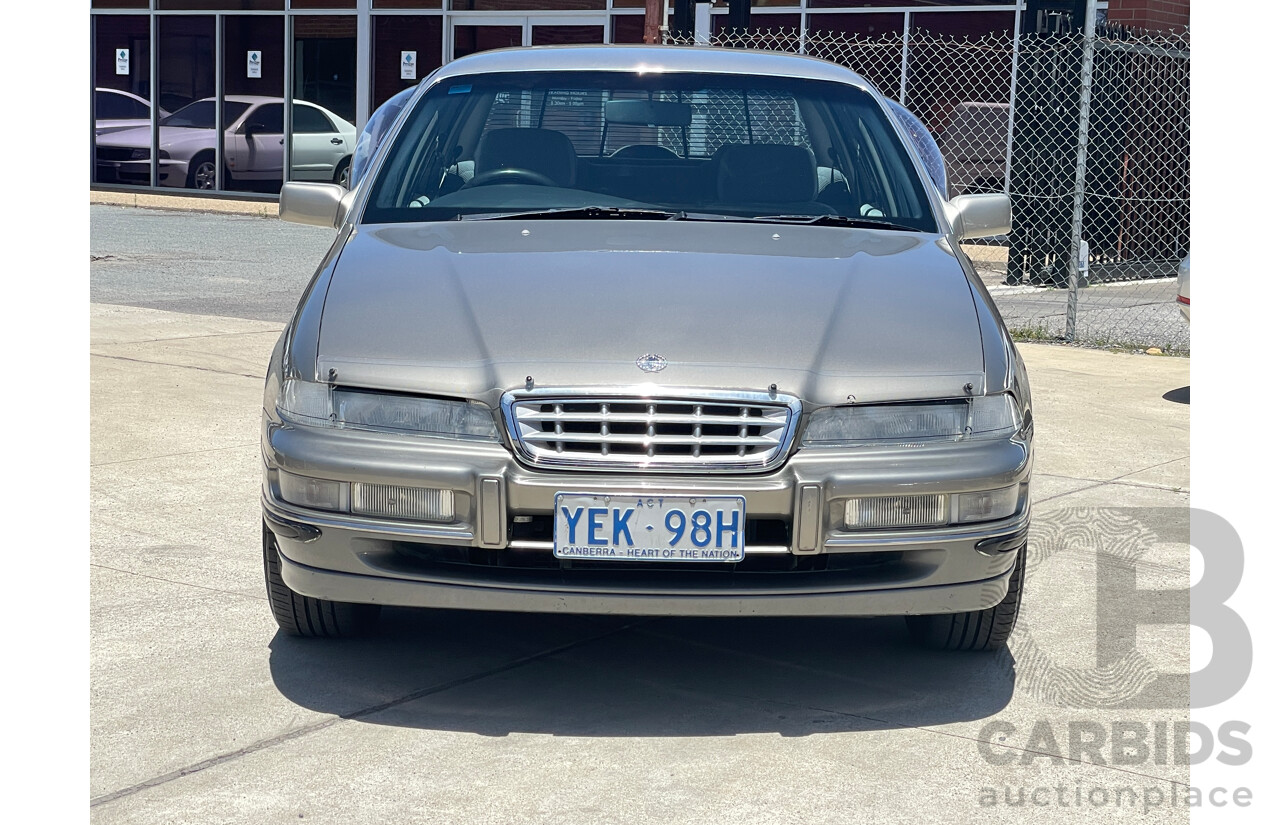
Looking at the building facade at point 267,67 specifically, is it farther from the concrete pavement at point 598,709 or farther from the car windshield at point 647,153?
the concrete pavement at point 598,709

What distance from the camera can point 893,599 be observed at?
11.4 ft

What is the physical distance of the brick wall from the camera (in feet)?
47.8

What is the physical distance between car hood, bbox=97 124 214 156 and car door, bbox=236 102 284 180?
727 millimetres

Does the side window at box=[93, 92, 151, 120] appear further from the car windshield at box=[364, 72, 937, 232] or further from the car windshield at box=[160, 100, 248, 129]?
the car windshield at box=[364, 72, 937, 232]

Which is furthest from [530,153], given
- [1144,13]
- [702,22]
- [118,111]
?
[118,111]

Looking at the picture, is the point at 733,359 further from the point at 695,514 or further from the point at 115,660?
the point at 115,660

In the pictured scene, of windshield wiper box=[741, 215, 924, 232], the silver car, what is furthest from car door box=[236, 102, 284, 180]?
the silver car

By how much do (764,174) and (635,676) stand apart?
1.65 metres

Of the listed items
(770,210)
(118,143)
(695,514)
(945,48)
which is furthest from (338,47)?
(695,514)

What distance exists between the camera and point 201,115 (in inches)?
818

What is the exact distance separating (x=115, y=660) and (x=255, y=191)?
1725 cm

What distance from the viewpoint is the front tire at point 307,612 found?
3.88 metres

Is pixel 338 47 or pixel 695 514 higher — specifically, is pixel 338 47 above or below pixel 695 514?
above
